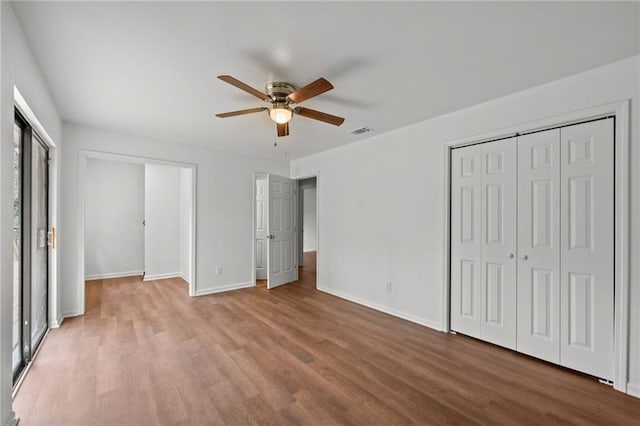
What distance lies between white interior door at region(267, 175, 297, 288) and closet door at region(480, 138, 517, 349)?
3398mm

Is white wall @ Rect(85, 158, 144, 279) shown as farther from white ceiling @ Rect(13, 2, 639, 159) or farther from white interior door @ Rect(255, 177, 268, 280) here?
white ceiling @ Rect(13, 2, 639, 159)

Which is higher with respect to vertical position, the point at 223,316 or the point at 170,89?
the point at 170,89

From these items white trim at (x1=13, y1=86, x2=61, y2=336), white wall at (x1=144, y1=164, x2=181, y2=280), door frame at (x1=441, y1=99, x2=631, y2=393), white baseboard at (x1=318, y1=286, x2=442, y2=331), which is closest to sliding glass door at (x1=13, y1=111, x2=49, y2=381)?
white trim at (x1=13, y1=86, x2=61, y2=336)

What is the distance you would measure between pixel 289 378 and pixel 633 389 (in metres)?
2.56

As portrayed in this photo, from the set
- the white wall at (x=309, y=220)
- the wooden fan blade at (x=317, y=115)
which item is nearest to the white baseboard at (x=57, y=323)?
the wooden fan blade at (x=317, y=115)

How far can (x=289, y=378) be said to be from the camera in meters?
2.18

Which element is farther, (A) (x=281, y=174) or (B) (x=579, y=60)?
(A) (x=281, y=174)

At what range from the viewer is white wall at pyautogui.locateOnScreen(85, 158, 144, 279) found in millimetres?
5559

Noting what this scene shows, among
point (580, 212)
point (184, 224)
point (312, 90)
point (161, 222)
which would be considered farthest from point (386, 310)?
point (161, 222)

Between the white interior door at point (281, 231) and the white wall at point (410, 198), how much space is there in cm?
75

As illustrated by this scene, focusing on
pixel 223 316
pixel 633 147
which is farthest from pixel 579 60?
pixel 223 316

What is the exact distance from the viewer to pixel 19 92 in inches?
71.2

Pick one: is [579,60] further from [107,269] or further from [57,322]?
[107,269]

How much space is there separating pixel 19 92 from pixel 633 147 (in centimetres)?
436
